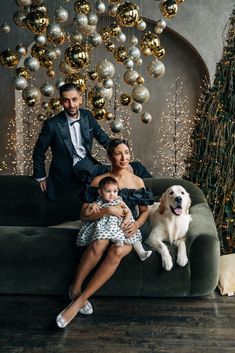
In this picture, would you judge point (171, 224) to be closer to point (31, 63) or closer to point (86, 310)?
point (86, 310)

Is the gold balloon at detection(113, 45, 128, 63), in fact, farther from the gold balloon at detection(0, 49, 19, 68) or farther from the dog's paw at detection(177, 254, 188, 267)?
the dog's paw at detection(177, 254, 188, 267)

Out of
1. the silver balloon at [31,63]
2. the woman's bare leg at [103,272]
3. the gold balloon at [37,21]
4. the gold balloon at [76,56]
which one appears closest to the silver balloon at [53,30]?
the gold balloon at [37,21]

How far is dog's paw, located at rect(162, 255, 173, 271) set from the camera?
3.91 m

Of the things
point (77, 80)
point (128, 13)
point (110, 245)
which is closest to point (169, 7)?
point (128, 13)

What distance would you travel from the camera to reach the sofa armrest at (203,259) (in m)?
3.97

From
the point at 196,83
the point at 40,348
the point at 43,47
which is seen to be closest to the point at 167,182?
the point at 43,47

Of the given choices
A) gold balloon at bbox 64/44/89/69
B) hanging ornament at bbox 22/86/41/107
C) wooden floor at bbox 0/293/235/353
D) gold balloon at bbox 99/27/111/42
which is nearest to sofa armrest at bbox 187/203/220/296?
wooden floor at bbox 0/293/235/353

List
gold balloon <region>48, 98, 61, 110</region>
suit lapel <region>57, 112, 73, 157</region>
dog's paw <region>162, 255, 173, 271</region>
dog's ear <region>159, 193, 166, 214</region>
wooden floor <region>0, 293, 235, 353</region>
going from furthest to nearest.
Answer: gold balloon <region>48, 98, 61, 110</region>
suit lapel <region>57, 112, 73, 157</region>
dog's ear <region>159, 193, 166, 214</region>
dog's paw <region>162, 255, 173, 271</region>
wooden floor <region>0, 293, 235, 353</region>

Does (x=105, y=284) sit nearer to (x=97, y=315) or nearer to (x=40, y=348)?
(x=97, y=315)

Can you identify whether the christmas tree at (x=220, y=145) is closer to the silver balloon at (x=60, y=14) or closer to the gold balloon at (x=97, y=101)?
the gold balloon at (x=97, y=101)

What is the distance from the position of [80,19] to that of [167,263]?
2212mm

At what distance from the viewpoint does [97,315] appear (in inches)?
150

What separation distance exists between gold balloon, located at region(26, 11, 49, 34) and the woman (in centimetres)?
127

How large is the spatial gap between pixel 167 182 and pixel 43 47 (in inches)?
68.2
